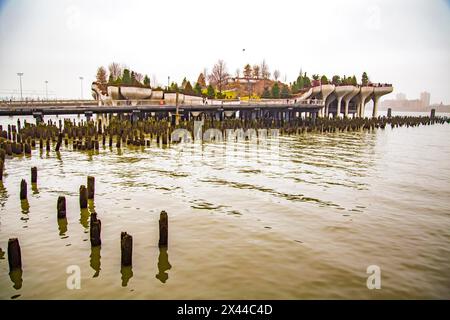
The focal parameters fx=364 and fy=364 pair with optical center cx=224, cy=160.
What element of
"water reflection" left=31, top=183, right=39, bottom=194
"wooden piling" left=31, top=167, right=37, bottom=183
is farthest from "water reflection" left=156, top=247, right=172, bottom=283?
"wooden piling" left=31, top=167, right=37, bottom=183

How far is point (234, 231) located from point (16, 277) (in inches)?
302

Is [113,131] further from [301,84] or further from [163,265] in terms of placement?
[301,84]

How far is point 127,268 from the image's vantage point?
1123 centimetres

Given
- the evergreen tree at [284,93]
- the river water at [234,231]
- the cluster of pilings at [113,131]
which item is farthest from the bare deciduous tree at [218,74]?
the river water at [234,231]

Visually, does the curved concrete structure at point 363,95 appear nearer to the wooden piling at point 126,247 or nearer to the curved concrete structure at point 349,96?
the curved concrete structure at point 349,96

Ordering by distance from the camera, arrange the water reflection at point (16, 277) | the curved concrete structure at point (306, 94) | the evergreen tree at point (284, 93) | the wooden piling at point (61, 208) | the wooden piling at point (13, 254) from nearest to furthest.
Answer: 1. the water reflection at point (16, 277)
2. the wooden piling at point (13, 254)
3. the wooden piling at point (61, 208)
4. the curved concrete structure at point (306, 94)
5. the evergreen tree at point (284, 93)

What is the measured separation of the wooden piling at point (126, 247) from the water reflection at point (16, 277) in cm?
287

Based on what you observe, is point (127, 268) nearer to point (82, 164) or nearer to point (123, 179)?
point (123, 179)

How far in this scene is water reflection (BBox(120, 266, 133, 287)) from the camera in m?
10.6

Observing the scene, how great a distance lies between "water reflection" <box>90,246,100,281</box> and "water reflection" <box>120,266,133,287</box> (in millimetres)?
737

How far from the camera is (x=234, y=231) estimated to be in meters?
14.7

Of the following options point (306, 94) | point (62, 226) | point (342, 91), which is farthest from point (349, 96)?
point (62, 226)

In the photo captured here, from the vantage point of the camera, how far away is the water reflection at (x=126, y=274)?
34.6 ft
